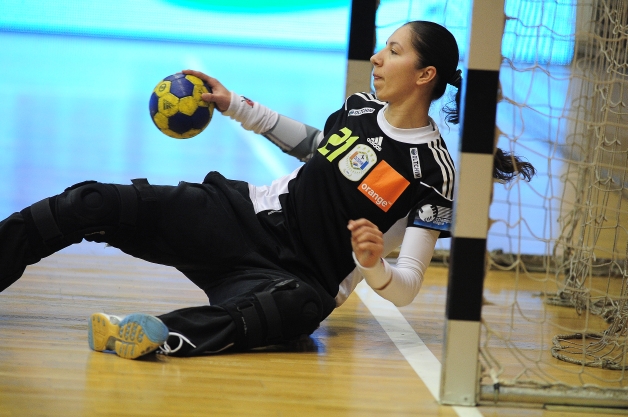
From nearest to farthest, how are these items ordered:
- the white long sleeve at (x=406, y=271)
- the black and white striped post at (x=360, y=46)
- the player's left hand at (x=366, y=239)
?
the player's left hand at (x=366, y=239)
the white long sleeve at (x=406, y=271)
the black and white striped post at (x=360, y=46)

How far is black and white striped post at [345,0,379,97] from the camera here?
11.4 feet

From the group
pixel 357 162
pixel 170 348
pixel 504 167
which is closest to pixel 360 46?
pixel 357 162

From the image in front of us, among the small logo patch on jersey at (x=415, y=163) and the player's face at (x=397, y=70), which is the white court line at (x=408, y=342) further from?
the player's face at (x=397, y=70)

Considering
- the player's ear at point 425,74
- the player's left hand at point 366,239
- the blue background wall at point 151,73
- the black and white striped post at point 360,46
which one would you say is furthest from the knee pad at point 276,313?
the black and white striped post at point 360,46

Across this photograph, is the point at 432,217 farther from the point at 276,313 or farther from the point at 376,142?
the point at 276,313

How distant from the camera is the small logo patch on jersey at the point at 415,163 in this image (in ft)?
8.42

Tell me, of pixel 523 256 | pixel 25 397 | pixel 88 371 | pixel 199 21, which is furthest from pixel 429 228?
pixel 199 21

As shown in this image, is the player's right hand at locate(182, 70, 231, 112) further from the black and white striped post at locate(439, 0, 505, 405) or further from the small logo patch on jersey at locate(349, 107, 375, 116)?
the black and white striped post at locate(439, 0, 505, 405)

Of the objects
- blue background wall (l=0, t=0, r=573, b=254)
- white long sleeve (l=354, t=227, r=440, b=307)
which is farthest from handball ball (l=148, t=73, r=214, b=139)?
blue background wall (l=0, t=0, r=573, b=254)

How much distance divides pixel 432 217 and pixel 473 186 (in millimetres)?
428

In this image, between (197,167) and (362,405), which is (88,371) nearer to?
(362,405)

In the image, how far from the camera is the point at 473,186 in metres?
2.07

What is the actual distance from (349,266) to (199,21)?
12.8 metres

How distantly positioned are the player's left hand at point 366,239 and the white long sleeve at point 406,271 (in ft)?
0.18
